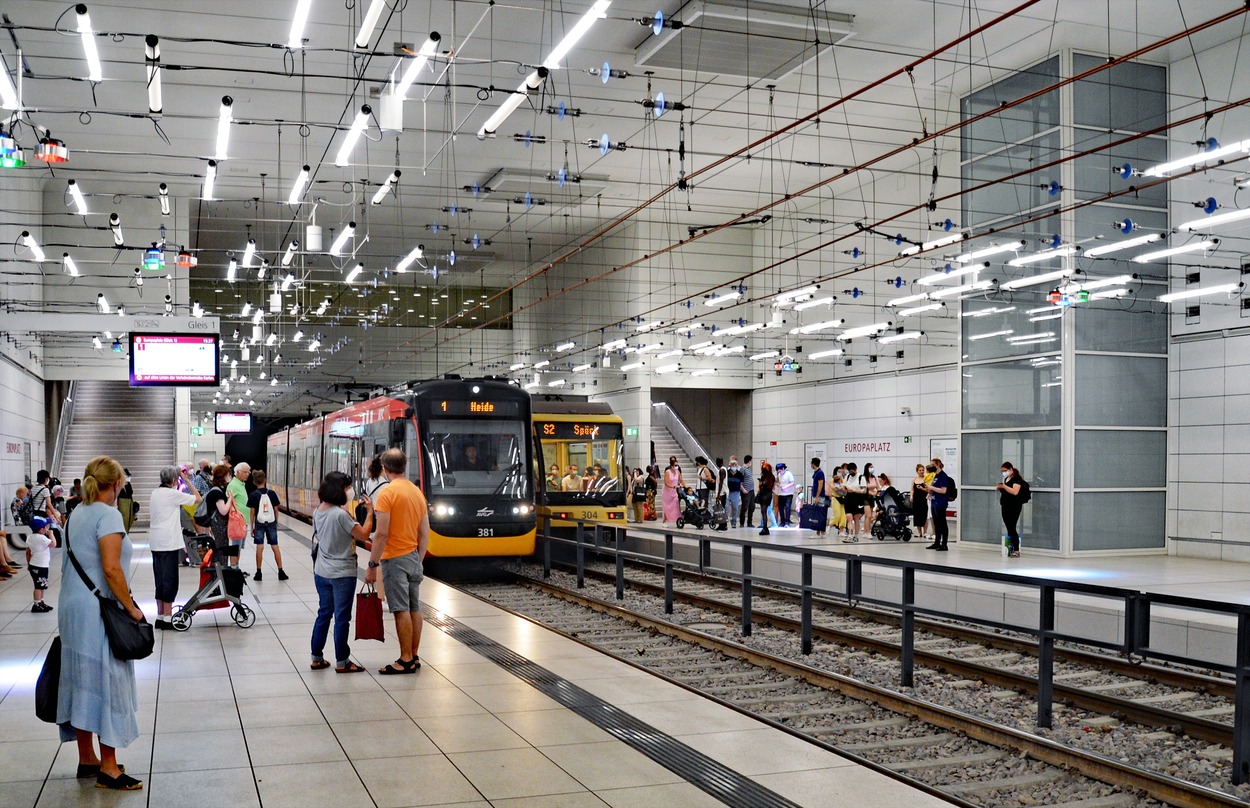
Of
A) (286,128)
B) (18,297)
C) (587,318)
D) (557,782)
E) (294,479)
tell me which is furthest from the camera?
(587,318)

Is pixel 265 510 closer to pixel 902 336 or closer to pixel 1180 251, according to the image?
pixel 1180 251

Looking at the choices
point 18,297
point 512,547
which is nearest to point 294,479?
point 18,297

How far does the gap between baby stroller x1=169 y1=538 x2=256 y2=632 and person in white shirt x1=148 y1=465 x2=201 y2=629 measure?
218 millimetres

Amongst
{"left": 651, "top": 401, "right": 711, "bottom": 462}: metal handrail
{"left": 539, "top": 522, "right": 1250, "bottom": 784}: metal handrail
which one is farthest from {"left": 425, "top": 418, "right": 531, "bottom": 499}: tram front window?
{"left": 651, "top": 401, "right": 711, "bottom": 462}: metal handrail

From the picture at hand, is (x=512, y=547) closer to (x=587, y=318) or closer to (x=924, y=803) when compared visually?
(x=924, y=803)

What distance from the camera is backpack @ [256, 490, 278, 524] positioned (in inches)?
592

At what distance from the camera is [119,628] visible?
543cm

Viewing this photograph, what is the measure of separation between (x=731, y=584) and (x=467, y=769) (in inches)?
458

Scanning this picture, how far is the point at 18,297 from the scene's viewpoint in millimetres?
25516

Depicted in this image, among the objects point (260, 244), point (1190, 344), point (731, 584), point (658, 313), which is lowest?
point (731, 584)

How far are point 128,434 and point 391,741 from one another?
33.9m

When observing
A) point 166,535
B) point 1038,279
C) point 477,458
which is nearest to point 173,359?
point 477,458

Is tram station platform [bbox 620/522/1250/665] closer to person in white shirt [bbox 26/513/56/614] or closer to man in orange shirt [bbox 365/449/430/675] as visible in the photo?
man in orange shirt [bbox 365/449/430/675]

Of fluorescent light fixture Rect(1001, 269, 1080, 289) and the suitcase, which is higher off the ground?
fluorescent light fixture Rect(1001, 269, 1080, 289)
